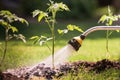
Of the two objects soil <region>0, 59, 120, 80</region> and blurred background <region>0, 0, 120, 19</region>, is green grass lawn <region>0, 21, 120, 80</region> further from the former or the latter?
blurred background <region>0, 0, 120, 19</region>

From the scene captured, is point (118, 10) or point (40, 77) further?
point (118, 10)

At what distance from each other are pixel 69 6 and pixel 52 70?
576cm

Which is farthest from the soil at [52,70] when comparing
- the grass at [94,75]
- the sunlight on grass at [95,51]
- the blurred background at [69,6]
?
the blurred background at [69,6]

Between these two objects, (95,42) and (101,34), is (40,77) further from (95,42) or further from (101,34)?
(101,34)

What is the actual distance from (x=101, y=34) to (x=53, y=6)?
3.49 m

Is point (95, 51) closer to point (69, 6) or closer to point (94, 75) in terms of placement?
point (94, 75)

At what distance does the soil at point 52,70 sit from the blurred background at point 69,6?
491 centimetres

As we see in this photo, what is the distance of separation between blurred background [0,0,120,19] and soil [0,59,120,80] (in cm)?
491

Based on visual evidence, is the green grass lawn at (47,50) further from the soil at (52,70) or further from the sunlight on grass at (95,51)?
the soil at (52,70)

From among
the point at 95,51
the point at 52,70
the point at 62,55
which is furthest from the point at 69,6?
the point at 52,70

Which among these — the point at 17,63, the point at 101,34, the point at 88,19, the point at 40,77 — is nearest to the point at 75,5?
the point at 88,19

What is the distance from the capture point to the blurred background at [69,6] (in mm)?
9499

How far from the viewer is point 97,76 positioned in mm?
4258

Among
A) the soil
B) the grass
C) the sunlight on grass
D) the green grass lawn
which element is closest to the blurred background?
the green grass lawn
